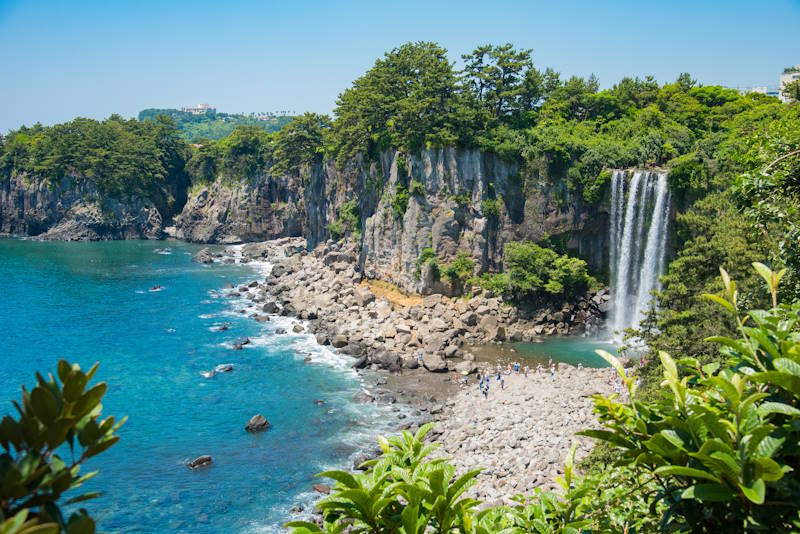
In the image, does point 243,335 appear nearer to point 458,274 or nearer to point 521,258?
point 458,274

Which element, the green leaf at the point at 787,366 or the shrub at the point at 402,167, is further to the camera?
the shrub at the point at 402,167

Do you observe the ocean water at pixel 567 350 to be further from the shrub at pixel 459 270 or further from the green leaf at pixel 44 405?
the green leaf at pixel 44 405

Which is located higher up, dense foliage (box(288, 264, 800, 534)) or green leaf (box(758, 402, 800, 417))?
green leaf (box(758, 402, 800, 417))

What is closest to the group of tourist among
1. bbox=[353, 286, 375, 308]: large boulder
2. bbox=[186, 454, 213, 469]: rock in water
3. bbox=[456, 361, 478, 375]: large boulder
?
bbox=[456, 361, 478, 375]: large boulder

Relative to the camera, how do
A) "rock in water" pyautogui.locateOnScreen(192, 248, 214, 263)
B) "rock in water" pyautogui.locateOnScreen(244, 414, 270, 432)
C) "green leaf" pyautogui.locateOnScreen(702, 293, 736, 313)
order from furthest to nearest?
"rock in water" pyautogui.locateOnScreen(192, 248, 214, 263), "rock in water" pyautogui.locateOnScreen(244, 414, 270, 432), "green leaf" pyautogui.locateOnScreen(702, 293, 736, 313)

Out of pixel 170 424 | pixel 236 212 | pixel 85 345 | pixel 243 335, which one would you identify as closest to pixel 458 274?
pixel 243 335

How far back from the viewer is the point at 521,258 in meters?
44.7

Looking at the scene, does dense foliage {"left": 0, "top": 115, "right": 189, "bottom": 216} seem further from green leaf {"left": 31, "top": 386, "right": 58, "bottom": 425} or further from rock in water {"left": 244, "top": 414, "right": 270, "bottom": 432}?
green leaf {"left": 31, "top": 386, "right": 58, "bottom": 425}

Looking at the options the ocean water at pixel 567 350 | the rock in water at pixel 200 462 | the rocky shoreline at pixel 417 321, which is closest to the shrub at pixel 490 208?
the rocky shoreline at pixel 417 321

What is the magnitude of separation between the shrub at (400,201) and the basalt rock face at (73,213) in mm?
58655

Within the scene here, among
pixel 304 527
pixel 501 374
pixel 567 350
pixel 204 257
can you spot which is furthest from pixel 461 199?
pixel 304 527

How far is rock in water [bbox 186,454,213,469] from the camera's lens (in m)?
27.1

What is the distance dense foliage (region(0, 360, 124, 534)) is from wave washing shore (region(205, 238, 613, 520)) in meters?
14.4

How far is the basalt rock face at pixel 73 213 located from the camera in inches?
3696
